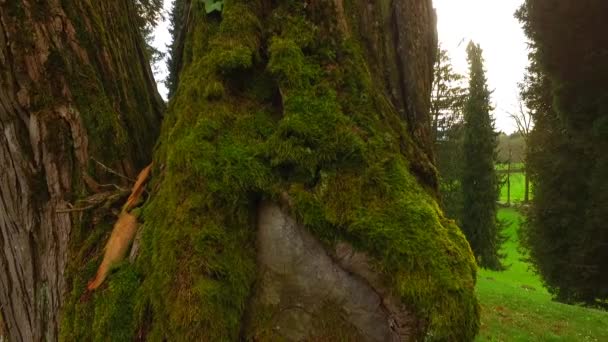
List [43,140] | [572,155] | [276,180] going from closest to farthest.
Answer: [276,180] → [43,140] → [572,155]

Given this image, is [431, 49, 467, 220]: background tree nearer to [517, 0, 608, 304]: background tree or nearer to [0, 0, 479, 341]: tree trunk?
[517, 0, 608, 304]: background tree

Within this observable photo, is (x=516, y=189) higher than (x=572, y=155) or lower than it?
lower

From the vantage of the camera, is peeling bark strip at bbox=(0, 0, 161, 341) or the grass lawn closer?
peeling bark strip at bbox=(0, 0, 161, 341)

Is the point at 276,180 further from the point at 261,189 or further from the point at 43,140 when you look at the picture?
the point at 43,140

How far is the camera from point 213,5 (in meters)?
2.31

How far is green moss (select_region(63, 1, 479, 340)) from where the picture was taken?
170cm

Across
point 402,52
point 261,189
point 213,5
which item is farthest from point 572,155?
point 261,189

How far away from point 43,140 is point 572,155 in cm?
1398

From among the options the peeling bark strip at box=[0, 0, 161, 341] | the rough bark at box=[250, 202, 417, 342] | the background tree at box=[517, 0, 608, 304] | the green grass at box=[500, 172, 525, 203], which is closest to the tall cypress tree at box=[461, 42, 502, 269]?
the background tree at box=[517, 0, 608, 304]

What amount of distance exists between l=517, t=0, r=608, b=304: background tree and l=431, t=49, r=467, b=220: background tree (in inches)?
439

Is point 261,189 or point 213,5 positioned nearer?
point 261,189

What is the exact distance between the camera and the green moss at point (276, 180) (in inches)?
67.0

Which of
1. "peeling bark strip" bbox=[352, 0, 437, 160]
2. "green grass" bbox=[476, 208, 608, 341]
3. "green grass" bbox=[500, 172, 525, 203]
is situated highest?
"peeling bark strip" bbox=[352, 0, 437, 160]

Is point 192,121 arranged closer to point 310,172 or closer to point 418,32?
point 310,172
